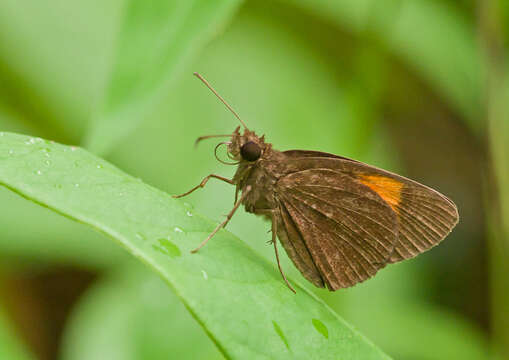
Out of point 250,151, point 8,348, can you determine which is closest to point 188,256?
point 250,151

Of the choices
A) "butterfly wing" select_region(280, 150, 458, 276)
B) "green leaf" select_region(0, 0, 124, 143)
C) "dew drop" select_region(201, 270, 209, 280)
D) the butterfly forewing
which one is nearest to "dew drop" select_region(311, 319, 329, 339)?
"dew drop" select_region(201, 270, 209, 280)

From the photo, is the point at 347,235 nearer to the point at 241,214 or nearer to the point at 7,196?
the point at 241,214

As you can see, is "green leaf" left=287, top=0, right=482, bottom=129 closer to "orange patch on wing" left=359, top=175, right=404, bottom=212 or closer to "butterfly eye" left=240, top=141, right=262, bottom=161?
"orange patch on wing" left=359, top=175, right=404, bottom=212

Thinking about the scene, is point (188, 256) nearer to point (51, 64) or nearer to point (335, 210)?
point (335, 210)

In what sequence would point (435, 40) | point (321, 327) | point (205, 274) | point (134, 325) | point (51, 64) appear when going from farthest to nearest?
point (435, 40), point (51, 64), point (134, 325), point (321, 327), point (205, 274)

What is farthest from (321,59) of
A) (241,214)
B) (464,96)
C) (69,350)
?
(69,350)
